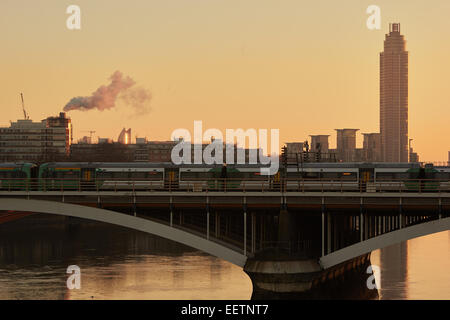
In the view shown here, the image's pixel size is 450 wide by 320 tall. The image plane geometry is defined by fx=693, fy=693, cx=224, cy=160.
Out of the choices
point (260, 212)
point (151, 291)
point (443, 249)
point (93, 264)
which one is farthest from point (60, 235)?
point (260, 212)

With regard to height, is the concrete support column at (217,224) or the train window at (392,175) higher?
the train window at (392,175)

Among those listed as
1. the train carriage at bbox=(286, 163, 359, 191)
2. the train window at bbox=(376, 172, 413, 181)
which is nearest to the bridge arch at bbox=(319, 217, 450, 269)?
the train carriage at bbox=(286, 163, 359, 191)

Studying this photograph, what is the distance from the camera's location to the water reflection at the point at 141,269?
74.2 m

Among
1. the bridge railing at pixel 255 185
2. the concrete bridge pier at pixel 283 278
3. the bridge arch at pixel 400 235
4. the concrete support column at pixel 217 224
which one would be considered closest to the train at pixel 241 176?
the bridge railing at pixel 255 185

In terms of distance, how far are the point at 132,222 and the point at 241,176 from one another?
17112mm

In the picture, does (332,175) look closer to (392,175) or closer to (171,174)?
(392,175)

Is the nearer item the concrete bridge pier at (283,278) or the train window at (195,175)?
the concrete bridge pier at (283,278)

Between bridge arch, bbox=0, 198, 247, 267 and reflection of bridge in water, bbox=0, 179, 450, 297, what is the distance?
8 cm

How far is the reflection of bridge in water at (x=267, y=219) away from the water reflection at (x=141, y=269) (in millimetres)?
10436

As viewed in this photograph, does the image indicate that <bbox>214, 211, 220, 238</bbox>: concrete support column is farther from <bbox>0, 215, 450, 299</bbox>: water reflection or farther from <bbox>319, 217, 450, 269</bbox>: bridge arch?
<bbox>0, 215, 450, 299</bbox>: water reflection

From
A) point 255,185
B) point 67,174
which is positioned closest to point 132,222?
point 255,185

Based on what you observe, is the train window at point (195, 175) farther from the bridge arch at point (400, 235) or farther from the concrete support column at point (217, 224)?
the bridge arch at point (400, 235)

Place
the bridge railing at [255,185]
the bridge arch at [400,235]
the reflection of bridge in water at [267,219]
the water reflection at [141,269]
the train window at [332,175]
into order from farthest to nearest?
1. the water reflection at [141,269]
2. the train window at [332,175]
3. the bridge railing at [255,185]
4. the reflection of bridge in water at [267,219]
5. the bridge arch at [400,235]

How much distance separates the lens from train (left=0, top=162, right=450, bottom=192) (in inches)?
2717
